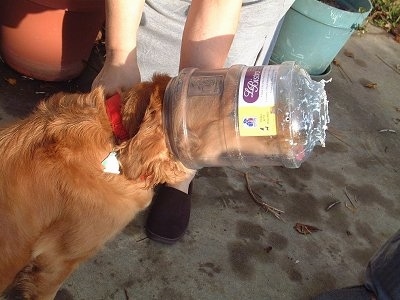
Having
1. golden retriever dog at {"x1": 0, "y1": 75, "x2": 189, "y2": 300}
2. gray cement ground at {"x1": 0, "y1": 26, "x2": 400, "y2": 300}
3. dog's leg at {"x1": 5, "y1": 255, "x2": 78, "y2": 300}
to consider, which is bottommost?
gray cement ground at {"x1": 0, "y1": 26, "x2": 400, "y2": 300}

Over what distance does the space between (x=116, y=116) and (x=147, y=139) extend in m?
0.21

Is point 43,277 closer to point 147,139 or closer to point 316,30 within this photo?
point 147,139

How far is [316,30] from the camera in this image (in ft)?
13.9

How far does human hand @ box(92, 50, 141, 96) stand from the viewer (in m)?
2.02

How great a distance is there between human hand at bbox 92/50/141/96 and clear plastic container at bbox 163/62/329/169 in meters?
0.36

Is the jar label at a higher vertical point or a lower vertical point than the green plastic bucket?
higher

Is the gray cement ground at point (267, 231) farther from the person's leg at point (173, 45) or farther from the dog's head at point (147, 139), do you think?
the dog's head at point (147, 139)

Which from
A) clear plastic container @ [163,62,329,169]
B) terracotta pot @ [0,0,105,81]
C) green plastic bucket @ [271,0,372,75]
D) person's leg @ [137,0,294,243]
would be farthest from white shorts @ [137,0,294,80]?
green plastic bucket @ [271,0,372,75]

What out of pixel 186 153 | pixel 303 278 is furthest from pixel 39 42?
pixel 303 278

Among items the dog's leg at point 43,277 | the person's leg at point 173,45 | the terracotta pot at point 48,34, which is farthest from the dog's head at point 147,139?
the terracotta pot at point 48,34

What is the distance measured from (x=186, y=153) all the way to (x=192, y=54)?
609 mm

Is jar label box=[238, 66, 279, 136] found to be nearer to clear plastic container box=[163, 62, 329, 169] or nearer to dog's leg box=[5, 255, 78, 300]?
clear plastic container box=[163, 62, 329, 169]

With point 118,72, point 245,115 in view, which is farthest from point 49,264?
point 245,115

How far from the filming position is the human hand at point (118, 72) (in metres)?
2.02
